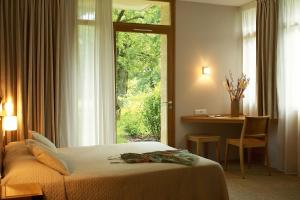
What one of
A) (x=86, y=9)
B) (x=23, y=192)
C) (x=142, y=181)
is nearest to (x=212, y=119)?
(x=86, y=9)

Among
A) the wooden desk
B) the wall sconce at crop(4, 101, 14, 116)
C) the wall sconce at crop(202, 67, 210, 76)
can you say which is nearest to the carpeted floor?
the wooden desk

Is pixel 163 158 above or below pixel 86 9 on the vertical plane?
below

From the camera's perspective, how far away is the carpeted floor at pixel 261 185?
3707 millimetres

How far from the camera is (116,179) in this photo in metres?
2.49

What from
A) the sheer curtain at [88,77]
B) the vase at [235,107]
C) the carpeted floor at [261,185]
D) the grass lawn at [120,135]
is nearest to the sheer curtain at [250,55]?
the vase at [235,107]

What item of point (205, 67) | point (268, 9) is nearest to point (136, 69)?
point (205, 67)

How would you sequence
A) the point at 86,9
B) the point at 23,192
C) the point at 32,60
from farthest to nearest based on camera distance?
the point at 86,9, the point at 32,60, the point at 23,192

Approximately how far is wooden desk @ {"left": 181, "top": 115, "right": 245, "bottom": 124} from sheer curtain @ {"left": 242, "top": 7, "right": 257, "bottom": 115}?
42 cm

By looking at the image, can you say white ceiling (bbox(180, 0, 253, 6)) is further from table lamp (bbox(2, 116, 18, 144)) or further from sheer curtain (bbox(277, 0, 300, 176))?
table lamp (bbox(2, 116, 18, 144))

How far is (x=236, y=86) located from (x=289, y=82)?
112 centimetres

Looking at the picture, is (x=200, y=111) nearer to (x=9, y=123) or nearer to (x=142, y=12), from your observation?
(x=142, y=12)

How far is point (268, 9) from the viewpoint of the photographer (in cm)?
485

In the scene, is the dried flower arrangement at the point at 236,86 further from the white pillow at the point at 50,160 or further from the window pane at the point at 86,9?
the white pillow at the point at 50,160

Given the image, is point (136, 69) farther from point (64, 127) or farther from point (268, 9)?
point (268, 9)
